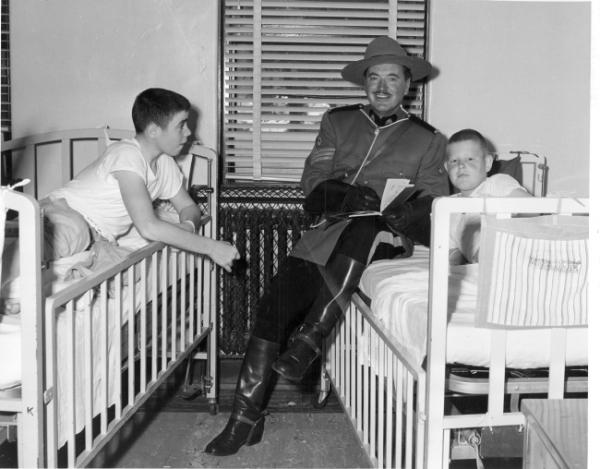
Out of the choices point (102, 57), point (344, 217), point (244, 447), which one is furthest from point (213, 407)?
point (102, 57)

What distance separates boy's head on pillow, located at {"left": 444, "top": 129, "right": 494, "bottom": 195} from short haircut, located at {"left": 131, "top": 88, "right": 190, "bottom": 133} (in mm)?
980

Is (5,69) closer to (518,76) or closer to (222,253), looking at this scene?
(222,253)

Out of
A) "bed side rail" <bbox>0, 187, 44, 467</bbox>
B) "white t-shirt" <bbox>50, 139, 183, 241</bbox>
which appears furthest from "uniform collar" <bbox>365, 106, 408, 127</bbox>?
"bed side rail" <bbox>0, 187, 44, 467</bbox>

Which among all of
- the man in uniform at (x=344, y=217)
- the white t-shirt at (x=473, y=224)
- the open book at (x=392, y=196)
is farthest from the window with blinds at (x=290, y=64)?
the white t-shirt at (x=473, y=224)

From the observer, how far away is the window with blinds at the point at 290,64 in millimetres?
3432

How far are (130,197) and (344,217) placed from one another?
767 mm

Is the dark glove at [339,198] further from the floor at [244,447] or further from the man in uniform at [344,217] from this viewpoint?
the floor at [244,447]

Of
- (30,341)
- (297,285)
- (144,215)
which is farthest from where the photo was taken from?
(297,285)

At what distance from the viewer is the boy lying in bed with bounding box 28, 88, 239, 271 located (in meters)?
2.33

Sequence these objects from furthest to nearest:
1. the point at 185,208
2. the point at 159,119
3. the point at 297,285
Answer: the point at 185,208
the point at 297,285
the point at 159,119

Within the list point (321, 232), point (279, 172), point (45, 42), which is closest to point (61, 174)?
point (45, 42)

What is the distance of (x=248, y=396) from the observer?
2.69 meters

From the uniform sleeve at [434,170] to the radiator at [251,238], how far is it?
26.3 inches

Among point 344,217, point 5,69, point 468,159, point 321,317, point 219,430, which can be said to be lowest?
point 219,430
